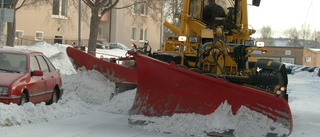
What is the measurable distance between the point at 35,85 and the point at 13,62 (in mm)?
699

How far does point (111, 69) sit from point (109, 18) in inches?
1670

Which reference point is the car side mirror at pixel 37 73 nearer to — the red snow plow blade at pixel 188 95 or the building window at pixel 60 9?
the red snow plow blade at pixel 188 95

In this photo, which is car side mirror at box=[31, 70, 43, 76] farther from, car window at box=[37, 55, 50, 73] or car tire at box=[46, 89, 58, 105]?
car tire at box=[46, 89, 58, 105]

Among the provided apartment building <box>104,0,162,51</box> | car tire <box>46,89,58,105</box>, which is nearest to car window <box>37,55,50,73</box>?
car tire <box>46,89,58,105</box>

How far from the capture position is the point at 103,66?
12781mm

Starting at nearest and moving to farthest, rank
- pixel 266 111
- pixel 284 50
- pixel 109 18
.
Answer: pixel 266 111
pixel 109 18
pixel 284 50

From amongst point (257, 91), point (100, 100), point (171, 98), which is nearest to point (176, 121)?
point (171, 98)

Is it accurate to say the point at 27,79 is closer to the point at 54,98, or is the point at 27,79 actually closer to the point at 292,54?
the point at 54,98

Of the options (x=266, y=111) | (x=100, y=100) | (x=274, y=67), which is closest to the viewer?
(x=266, y=111)

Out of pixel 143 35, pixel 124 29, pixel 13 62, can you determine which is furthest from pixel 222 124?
pixel 143 35

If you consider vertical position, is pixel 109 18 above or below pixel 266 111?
above

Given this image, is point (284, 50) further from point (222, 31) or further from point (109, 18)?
point (222, 31)

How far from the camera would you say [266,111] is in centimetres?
793

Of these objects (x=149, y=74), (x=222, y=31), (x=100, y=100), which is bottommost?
(x=100, y=100)
